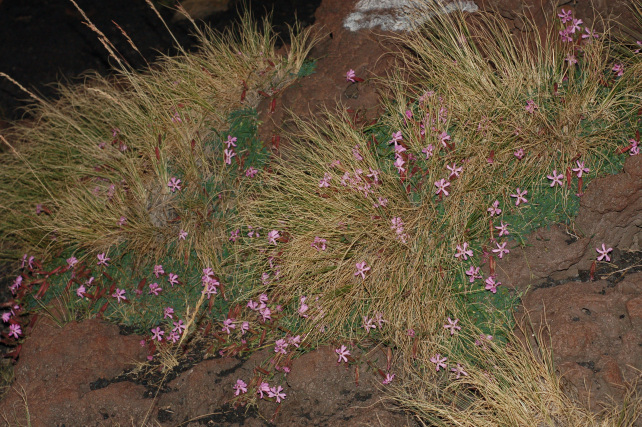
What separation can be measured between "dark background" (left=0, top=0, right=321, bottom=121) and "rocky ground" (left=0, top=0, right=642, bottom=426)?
10.7 feet

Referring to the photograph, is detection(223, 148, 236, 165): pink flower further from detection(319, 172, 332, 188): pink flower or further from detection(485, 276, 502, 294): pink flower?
detection(485, 276, 502, 294): pink flower

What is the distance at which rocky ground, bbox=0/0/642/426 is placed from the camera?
9.70ft

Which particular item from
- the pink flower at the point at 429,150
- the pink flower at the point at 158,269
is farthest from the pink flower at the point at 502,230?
the pink flower at the point at 158,269

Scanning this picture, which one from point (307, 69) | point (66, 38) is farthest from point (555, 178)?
point (66, 38)

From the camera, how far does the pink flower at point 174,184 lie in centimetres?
435

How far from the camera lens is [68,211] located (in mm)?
4391

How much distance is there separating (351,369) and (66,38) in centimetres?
524

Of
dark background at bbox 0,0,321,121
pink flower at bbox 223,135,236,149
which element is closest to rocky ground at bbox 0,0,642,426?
pink flower at bbox 223,135,236,149

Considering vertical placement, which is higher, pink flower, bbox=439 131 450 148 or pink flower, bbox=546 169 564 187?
pink flower, bbox=439 131 450 148

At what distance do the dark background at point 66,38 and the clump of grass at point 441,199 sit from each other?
101 inches

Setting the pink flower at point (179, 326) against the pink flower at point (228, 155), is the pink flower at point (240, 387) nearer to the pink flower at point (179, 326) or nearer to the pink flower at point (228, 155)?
the pink flower at point (179, 326)

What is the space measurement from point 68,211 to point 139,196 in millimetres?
550

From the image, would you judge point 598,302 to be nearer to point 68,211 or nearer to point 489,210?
point 489,210

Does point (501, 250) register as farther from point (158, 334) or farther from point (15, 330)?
point (15, 330)
